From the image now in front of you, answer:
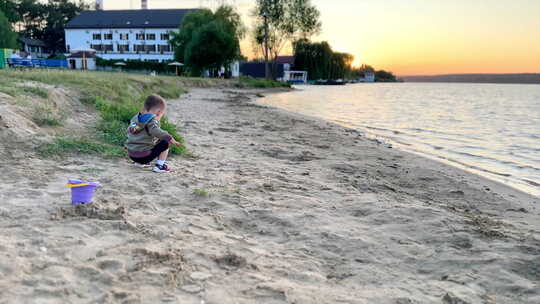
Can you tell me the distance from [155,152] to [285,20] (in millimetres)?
57795

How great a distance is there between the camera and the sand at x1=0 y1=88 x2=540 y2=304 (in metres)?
2.70

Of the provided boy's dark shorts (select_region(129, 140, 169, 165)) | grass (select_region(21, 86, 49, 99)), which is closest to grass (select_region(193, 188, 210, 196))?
boy's dark shorts (select_region(129, 140, 169, 165))

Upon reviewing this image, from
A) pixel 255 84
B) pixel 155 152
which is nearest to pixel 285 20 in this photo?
pixel 255 84

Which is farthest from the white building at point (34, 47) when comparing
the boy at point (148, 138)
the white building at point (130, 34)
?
the boy at point (148, 138)

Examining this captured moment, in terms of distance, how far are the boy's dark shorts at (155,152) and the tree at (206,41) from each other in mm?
44726

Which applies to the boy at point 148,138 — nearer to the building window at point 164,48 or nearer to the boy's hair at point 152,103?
the boy's hair at point 152,103

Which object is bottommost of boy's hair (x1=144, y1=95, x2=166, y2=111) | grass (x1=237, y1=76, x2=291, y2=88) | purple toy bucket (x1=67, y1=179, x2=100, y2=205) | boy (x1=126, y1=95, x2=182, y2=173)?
purple toy bucket (x1=67, y1=179, x2=100, y2=205)

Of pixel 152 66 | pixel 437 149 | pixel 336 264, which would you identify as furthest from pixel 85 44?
pixel 336 264

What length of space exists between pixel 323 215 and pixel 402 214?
946mm

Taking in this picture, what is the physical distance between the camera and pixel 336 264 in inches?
130

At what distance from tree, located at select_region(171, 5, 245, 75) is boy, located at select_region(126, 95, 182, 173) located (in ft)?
146

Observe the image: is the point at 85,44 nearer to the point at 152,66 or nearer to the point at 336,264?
the point at 152,66

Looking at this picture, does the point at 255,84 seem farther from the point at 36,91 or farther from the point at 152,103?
the point at 152,103

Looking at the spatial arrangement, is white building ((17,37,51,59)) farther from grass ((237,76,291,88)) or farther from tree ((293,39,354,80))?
tree ((293,39,354,80))
